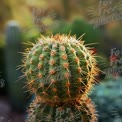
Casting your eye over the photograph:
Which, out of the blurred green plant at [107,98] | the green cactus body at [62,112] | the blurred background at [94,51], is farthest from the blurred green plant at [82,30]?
the green cactus body at [62,112]

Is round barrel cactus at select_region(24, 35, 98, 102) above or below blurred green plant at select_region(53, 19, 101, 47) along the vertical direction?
below

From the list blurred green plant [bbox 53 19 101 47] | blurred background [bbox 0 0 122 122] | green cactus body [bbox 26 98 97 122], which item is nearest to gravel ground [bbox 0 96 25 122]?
blurred background [bbox 0 0 122 122]

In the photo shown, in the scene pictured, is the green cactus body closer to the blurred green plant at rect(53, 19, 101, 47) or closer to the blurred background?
the blurred background

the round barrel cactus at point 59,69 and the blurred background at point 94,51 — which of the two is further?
the blurred background at point 94,51

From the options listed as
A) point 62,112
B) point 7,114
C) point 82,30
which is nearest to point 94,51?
point 82,30

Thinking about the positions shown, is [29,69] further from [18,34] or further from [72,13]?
[72,13]

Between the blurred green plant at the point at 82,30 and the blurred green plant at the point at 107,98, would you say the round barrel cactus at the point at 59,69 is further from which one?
the blurred green plant at the point at 82,30

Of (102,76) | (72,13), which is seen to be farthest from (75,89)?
(72,13)
